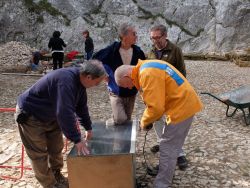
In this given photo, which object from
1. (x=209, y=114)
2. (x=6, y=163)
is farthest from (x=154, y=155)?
(x=209, y=114)

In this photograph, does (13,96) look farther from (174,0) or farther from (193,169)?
(174,0)

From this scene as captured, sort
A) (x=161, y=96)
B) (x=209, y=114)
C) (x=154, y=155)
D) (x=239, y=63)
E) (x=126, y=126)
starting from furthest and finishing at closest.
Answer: (x=239, y=63), (x=209, y=114), (x=154, y=155), (x=126, y=126), (x=161, y=96)

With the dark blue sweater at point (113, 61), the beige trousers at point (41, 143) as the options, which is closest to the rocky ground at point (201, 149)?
the beige trousers at point (41, 143)

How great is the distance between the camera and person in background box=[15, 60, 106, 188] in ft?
12.6

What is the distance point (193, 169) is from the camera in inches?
210

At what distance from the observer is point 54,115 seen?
4246 millimetres

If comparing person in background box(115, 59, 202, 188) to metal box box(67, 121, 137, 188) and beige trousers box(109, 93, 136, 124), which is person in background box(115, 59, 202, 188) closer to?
metal box box(67, 121, 137, 188)

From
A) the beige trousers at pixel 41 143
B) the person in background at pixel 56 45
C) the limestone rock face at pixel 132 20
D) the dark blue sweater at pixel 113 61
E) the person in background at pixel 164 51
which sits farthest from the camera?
the limestone rock face at pixel 132 20

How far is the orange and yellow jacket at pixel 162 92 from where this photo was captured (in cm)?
380

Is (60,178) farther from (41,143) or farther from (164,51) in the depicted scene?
(164,51)

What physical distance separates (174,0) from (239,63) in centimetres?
910

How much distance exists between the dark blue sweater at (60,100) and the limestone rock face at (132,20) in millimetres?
20129

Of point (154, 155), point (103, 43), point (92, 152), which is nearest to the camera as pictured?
point (92, 152)

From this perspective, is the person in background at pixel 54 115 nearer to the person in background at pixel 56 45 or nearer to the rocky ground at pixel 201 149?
the rocky ground at pixel 201 149
